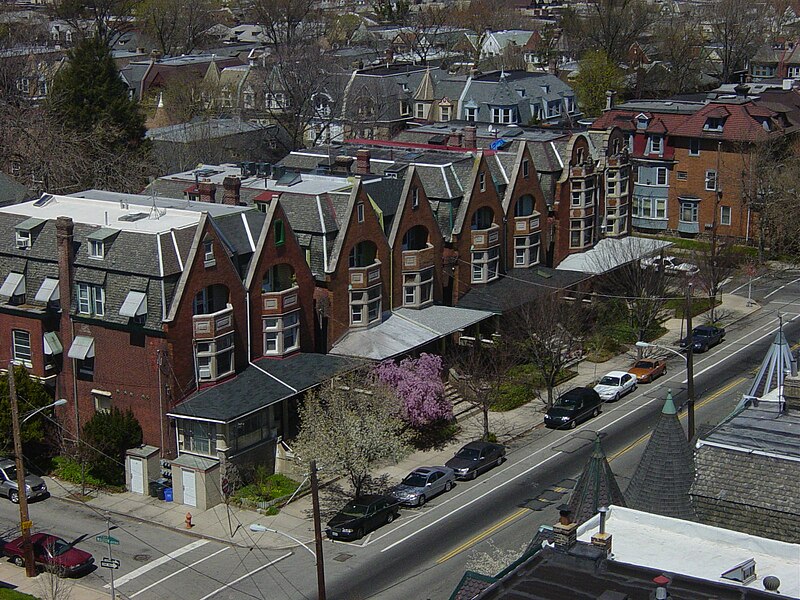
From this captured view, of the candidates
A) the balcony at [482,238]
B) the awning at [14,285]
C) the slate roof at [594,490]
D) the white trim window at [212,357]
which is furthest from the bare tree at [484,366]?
the slate roof at [594,490]

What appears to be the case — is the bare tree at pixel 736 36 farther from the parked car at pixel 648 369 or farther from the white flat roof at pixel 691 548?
the white flat roof at pixel 691 548

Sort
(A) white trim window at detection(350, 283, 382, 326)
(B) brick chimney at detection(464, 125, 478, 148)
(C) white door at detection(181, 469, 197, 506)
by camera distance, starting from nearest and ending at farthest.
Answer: (C) white door at detection(181, 469, 197, 506)
(A) white trim window at detection(350, 283, 382, 326)
(B) brick chimney at detection(464, 125, 478, 148)

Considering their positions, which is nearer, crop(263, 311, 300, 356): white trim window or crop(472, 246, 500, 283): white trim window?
crop(263, 311, 300, 356): white trim window

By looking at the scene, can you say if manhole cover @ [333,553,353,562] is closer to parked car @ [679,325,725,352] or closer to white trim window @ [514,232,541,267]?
white trim window @ [514,232,541,267]

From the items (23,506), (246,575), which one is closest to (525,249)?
(246,575)

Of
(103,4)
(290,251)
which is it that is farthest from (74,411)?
(103,4)

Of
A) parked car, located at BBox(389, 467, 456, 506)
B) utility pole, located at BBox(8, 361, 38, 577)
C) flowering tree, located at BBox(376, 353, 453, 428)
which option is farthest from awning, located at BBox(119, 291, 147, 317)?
parked car, located at BBox(389, 467, 456, 506)

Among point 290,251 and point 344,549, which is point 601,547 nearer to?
point 344,549
